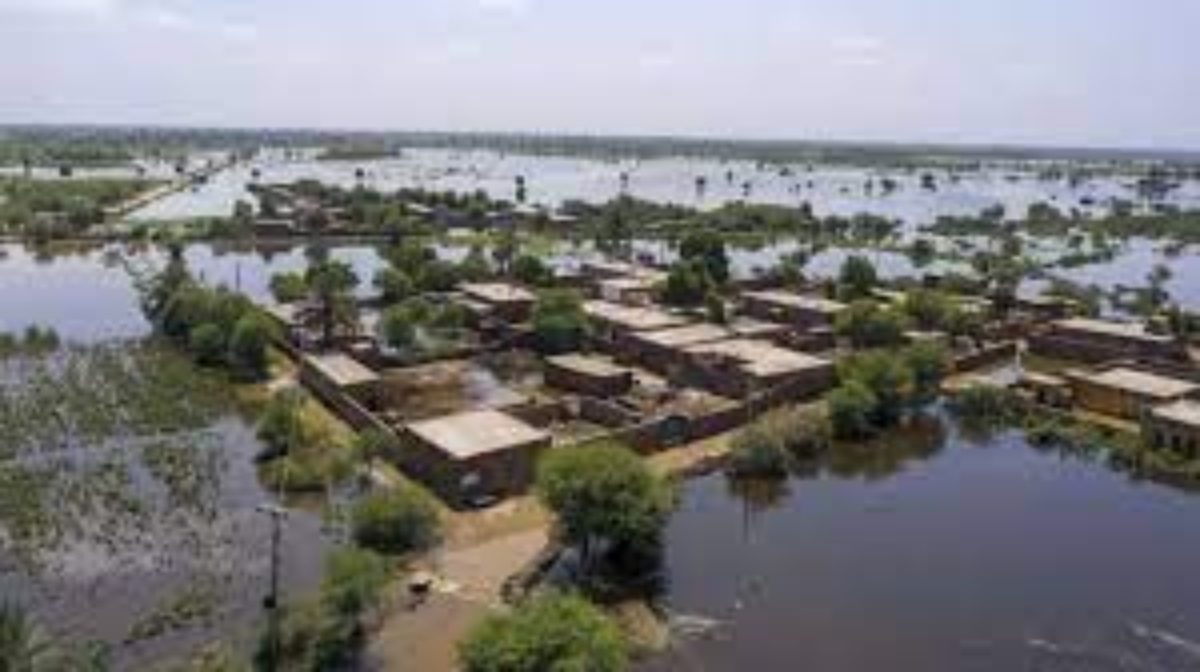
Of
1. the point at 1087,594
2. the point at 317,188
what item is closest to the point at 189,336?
the point at 1087,594

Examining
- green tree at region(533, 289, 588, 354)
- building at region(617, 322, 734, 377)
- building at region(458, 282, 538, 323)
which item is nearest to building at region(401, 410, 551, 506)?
building at region(617, 322, 734, 377)

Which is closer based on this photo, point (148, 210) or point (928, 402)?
point (928, 402)

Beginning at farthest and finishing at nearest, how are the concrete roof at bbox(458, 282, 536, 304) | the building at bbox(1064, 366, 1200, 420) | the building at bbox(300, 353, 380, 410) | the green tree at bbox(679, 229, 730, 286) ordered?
the green tree at bbox(679, 229, 730, 286), the concrete roof at bbox(458, 282, 536, 304), the building at bbox(1064, 366, 1200, 420), the building at bbox(300, 353, 380, 410)

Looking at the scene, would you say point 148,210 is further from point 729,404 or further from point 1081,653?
point 1081,653

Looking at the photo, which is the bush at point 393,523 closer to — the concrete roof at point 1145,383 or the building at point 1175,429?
the building at point 1175,429

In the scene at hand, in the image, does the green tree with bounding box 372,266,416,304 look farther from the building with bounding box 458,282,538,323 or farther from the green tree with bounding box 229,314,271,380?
the green tree with bounding box 229,314,271,380

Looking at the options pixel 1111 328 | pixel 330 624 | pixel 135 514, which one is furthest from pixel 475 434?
pixel 1111 328
